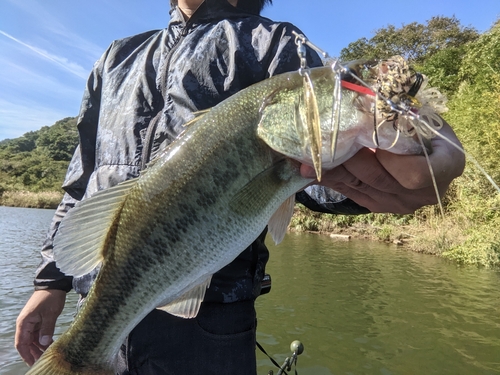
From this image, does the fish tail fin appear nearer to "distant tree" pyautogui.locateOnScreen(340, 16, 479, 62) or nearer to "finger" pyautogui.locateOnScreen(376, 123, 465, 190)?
"finger" pyautogui.locateOnScreen(376, 123, 465, 190)

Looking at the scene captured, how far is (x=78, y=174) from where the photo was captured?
2.62 m

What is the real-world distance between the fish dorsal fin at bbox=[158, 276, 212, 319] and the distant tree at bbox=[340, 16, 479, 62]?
43.4 m

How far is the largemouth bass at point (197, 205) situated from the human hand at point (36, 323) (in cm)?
78

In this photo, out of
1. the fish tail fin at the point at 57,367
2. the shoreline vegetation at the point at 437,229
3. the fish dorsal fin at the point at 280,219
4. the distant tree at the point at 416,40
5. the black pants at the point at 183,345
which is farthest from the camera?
the distant tree at the point at 416,40

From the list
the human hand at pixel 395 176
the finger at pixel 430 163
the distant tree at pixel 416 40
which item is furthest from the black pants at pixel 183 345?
the distant tree at pixel 416 40

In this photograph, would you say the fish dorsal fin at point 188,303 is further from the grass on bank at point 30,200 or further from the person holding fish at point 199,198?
the grass on bank at point 30,200

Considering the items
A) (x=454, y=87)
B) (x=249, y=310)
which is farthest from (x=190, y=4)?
(x=454, y=87)

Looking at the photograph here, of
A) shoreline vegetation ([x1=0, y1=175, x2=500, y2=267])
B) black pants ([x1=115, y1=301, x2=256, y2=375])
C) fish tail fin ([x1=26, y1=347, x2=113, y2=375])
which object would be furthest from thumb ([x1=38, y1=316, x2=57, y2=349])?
shoreline vegetation ([x1=0, y1=175, x2=500, y2=267])

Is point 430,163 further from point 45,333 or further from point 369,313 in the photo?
point 369,313

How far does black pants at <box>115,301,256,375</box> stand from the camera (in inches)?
79.4

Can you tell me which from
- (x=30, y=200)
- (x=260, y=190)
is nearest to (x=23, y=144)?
(x=30, y=200)

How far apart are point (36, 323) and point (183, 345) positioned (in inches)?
40.5

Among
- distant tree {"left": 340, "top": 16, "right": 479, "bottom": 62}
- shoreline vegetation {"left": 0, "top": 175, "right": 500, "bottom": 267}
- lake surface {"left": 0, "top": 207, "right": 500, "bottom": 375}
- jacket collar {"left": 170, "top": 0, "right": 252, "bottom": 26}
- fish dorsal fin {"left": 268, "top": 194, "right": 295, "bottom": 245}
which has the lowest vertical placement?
lake surface {"left": 0, "top": 207, "right": 500, "bottom": 375}

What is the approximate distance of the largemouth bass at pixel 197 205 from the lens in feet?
5.32
